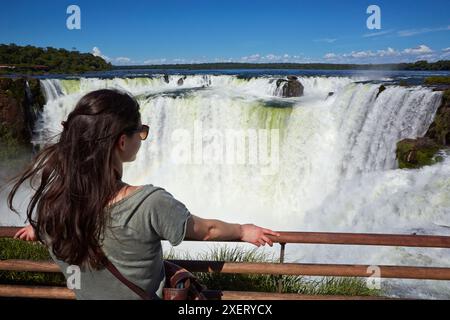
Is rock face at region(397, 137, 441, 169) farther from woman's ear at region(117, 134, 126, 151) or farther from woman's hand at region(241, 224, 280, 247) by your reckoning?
woman's ear at region(117, 134, 126, 151)

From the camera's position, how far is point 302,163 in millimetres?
11664

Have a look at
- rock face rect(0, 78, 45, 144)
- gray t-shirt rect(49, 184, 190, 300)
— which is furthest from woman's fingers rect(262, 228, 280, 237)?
rock face rect(0, 78, 45, 144)

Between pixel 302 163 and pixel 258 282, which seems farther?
pixel 302 163

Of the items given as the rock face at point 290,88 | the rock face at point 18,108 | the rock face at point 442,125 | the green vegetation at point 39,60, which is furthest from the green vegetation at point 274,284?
the green vegetation at point 39,60

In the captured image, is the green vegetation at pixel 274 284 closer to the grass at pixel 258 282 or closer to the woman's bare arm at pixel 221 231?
the grass at pixel 258 282

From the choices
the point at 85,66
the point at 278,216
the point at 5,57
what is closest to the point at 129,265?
the point at 278,216

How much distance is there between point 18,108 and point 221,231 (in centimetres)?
1557

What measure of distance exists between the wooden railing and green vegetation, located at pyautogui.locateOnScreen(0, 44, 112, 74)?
30328 mm

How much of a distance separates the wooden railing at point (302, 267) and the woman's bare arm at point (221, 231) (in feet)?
0.79

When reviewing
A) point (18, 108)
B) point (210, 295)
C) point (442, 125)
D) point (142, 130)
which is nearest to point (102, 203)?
point (142, 130)

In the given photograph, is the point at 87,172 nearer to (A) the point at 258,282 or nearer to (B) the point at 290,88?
(A) the point at 258,282

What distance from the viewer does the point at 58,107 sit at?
1581cm

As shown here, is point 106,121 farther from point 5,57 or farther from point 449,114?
point 5,57
